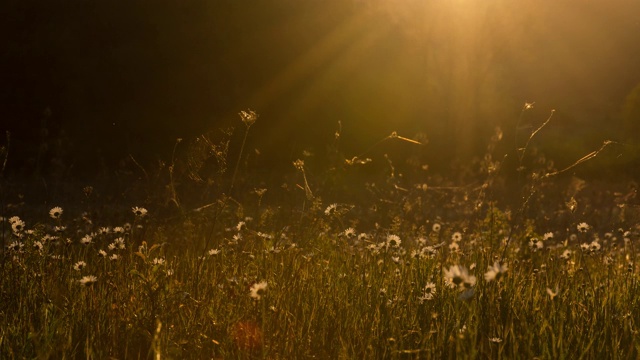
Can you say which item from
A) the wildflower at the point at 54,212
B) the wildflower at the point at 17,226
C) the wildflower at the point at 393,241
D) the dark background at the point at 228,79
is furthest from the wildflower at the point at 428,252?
the dark background at the point at 228,79

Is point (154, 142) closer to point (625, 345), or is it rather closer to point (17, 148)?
point (17, 148)

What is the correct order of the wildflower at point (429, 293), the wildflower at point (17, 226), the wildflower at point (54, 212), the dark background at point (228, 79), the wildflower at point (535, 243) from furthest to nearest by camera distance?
the dark background at point (228, 79) < the wildflower at point (535, 243) < the wildflower at point (17, 226) < the wildflower at point (54, 212) < the wildflower at point (429, 293)

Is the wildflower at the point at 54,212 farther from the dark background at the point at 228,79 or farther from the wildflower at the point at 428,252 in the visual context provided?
the dark background at the point at 228,79

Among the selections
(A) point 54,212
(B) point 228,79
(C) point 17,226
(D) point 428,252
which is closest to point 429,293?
(D) point 428,252

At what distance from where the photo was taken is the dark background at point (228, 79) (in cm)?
1515

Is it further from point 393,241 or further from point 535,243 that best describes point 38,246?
point 535,243

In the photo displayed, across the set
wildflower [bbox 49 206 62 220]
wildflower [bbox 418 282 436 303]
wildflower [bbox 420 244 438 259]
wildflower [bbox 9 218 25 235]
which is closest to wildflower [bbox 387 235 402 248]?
wildflower [bbox 420 244 438 259]

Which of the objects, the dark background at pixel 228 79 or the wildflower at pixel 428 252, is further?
the dark background at pixel 228 79

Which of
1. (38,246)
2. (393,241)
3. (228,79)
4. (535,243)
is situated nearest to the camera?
(38,246)

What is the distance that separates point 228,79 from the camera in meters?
15.8

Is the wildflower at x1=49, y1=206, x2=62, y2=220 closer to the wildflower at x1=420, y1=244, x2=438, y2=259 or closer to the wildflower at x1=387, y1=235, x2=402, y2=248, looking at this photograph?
Result: the wildflower at x1=387, y1=235, x2=402, y2=248

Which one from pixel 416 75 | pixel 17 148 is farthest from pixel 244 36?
pixel 17 148

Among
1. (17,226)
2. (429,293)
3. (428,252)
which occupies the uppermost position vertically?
(428,252)

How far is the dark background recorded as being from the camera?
15148 millimetres
